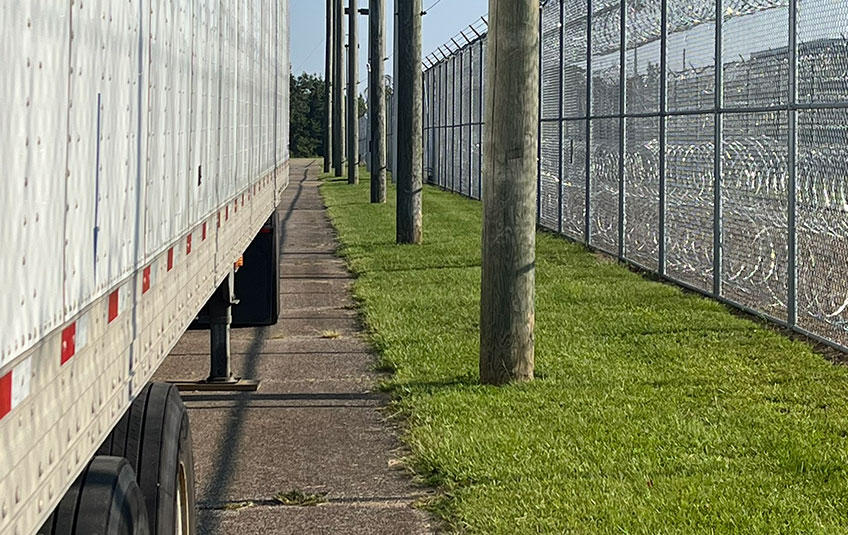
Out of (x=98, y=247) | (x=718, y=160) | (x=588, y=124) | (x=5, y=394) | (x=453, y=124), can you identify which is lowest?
(x=5, y=394)

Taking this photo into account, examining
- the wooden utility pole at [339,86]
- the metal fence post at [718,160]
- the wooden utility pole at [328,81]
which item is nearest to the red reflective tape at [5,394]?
the metal fence post at [718,160]

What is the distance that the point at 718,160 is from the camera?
12.4 metres

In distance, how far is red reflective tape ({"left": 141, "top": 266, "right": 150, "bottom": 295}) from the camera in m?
3.36

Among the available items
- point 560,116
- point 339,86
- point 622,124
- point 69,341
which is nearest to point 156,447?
point 69,341

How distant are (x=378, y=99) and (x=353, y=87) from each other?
1108 cm

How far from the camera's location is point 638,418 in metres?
7.62

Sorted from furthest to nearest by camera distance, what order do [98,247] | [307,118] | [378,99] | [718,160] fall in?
[307,118], [378,99], [718,160], [98,247]

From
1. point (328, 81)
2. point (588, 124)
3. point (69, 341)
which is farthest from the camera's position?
point (328, 81)

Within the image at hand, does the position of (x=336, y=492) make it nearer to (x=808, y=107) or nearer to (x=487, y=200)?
(x=487, y=200)

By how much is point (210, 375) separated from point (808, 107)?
4.45m

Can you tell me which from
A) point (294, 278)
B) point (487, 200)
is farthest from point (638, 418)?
point (294, 278)

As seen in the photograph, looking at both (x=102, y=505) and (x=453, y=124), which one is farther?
(x=453, y=124)

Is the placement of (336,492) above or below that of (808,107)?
below

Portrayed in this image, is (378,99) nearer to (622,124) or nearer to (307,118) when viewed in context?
(622,124)
